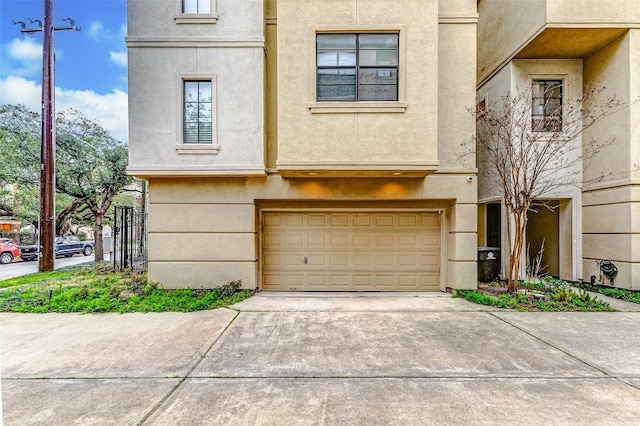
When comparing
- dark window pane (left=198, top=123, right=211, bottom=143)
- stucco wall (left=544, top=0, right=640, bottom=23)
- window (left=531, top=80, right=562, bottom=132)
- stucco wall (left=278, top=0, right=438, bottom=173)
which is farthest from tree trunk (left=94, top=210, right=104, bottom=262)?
stucco wall (left=544, top=0, right=640, bottom=23)

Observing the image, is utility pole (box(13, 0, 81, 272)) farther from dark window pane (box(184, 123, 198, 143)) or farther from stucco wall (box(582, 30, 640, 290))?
stucco wall (box(582, 30, 640, 290))

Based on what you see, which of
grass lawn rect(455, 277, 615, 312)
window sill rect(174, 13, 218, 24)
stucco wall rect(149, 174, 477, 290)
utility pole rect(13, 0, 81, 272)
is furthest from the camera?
utility pole rect(13, 0, 81, 272)

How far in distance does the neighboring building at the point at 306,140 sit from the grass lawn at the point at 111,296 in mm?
420

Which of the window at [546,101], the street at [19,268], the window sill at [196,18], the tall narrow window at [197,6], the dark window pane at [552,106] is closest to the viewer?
the window sill at [196,18]

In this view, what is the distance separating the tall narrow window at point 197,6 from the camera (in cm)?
695

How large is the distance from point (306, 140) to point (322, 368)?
14.6ft

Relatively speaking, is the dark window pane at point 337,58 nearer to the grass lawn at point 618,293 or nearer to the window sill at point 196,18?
the window sill at point 196,18

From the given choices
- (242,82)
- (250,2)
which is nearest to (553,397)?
(242,82)

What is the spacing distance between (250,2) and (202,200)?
455cm

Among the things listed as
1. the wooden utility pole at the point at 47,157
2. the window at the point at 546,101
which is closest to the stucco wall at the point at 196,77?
the wooden utility pole at the point at 47,157

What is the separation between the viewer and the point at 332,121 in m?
6.58

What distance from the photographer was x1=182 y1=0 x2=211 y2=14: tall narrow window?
695 cm

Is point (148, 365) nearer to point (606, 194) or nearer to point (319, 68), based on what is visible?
point (319, 68)

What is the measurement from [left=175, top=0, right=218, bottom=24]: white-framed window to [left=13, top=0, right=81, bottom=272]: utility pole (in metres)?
7.09
